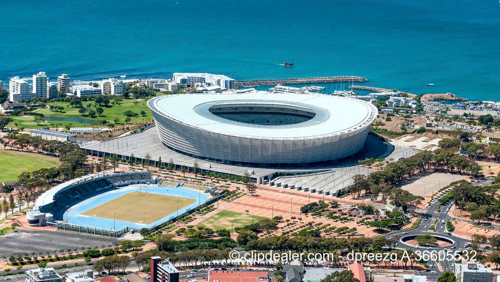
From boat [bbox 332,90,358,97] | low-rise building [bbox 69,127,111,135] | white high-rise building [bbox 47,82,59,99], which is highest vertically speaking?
boat [bbox 332,90,358,97]

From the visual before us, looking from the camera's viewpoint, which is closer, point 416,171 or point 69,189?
point 69,189

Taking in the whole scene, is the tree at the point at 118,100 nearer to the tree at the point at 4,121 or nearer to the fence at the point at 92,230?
the tree at the point at 4,121

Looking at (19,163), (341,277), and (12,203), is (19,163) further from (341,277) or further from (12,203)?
(341,277)

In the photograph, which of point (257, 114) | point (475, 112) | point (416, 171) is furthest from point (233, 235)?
point (475, 112)

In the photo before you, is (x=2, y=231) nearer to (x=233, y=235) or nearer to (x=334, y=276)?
(x=233, y=235)

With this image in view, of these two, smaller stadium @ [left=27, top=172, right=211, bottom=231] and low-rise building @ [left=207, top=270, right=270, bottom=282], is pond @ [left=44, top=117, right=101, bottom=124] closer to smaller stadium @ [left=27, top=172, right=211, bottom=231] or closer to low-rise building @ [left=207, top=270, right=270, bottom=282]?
smaller stadium @ [left=27, top=172, right=211, bottom=231]

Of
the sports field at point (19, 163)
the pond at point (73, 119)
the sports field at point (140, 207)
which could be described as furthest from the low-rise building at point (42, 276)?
the pond at point (73, 119)

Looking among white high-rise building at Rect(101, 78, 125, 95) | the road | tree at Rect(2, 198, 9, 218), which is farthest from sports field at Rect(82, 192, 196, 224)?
white high-rise building at Rect(101, 78, 125, 95)

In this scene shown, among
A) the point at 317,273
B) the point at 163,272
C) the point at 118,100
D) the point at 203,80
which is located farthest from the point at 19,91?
the point at 163,272
